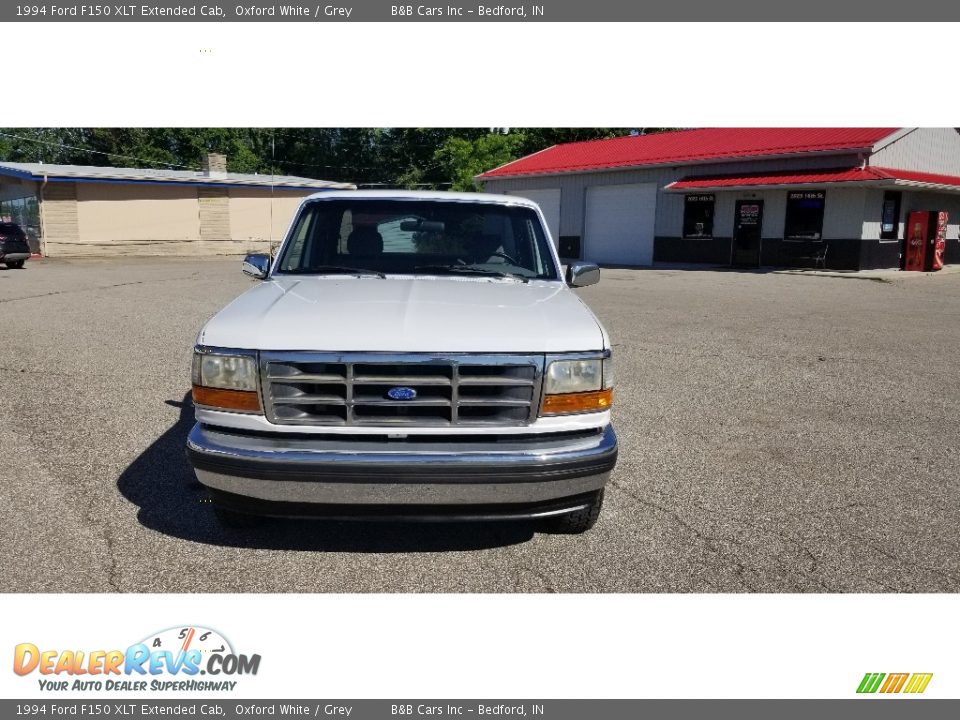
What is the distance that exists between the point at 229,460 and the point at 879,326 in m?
11.9

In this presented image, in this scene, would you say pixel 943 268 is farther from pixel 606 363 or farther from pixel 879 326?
pixel 606 363

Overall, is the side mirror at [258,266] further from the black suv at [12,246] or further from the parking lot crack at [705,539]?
the black suv at [12,246]

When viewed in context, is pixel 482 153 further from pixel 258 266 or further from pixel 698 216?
pixel 258 266

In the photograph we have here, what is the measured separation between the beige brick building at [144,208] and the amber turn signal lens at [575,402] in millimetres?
33557

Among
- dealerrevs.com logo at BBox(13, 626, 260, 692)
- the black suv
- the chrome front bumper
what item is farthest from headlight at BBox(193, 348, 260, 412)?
the black suv

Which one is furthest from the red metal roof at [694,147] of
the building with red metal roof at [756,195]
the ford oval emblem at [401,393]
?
the ford oval emblem at [401,393]

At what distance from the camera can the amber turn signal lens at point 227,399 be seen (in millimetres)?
3334

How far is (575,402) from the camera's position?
3434 mm

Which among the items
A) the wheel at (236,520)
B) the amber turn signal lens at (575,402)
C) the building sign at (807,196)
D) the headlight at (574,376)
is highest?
the building sign at (807,196)

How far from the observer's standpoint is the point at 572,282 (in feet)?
16.4

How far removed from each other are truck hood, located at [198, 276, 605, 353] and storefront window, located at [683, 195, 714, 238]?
25.6 metres

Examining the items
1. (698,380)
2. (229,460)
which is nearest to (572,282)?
(229,460)

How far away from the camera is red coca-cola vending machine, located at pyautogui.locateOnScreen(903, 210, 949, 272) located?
83.7 feet

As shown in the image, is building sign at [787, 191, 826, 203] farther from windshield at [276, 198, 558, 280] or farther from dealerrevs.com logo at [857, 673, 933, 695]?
dealerrevs.com logo at [857, 673, 933, 695]
